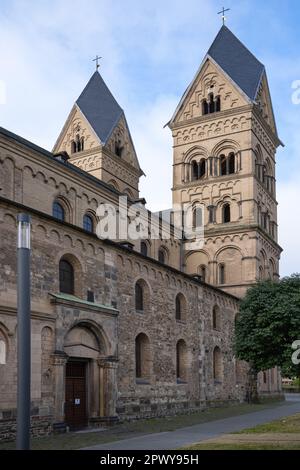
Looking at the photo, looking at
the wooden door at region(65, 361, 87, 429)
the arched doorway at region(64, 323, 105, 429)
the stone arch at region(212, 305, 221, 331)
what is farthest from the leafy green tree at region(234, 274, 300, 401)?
the stone arch at region(212, 305, 221, 331)

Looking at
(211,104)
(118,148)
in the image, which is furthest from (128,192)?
(211,104)

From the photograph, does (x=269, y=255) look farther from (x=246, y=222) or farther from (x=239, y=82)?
(x=239, y=82)

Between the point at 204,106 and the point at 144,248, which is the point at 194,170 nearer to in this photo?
the point at 204,106

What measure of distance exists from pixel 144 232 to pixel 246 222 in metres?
10.8

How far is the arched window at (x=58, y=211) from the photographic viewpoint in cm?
3307

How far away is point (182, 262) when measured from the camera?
4806cm

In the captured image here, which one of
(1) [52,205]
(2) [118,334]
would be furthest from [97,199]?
(2) [118,334]

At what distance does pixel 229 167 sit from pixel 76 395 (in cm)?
3137

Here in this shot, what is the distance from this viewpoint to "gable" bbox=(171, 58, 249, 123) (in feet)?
167

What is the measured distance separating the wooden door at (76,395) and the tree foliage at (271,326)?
24.8ft

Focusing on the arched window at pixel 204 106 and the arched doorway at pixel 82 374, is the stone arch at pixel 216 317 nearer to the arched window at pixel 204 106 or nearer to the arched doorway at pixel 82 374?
the arched doorway at pixel 82 374

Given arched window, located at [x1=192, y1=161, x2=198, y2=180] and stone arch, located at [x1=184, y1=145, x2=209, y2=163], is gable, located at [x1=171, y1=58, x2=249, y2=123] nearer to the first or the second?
stone arch, located at [x1=184, y1=145, x2=209, y2=163]

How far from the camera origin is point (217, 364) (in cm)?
3816

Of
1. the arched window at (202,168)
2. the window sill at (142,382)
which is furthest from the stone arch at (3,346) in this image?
the arched window at (202,168)
